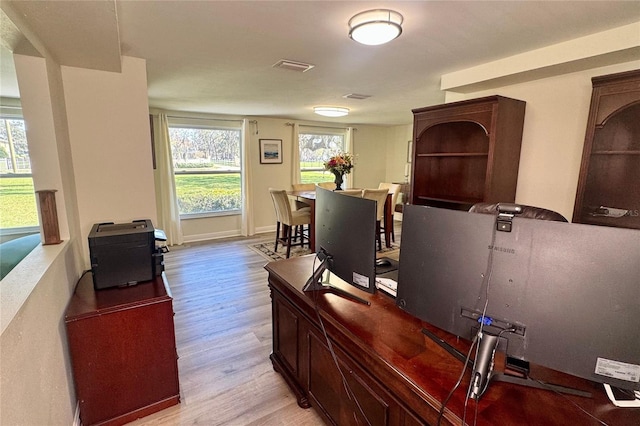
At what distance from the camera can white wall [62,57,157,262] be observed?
2.11 meters

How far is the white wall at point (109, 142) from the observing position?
211 centimetres

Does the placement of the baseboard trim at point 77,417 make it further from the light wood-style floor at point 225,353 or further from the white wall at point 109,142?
the white wall at point 109,142

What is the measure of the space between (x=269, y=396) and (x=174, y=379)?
0.59 m

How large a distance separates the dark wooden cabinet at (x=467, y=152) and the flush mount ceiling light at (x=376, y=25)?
1.17 metres

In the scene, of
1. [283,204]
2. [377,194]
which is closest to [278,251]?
[283,204]

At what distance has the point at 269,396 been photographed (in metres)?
1.91

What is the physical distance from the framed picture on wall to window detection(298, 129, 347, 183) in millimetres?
526

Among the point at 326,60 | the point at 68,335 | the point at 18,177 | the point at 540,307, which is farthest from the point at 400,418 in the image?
the point at 18,177

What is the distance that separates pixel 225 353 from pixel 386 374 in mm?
1676

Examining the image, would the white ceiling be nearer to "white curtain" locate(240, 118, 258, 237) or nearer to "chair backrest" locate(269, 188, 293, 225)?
"chair backrest" locate(269, 188, 293, 225)

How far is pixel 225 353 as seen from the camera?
7.65 ft

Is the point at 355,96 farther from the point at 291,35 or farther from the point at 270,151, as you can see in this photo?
the point at 270,151

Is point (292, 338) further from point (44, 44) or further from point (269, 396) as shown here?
point (44, 44)

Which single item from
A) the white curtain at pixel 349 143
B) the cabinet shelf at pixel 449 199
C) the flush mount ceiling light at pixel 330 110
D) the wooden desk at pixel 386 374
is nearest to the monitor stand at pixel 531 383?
the wooden desk at pixel 386 374
